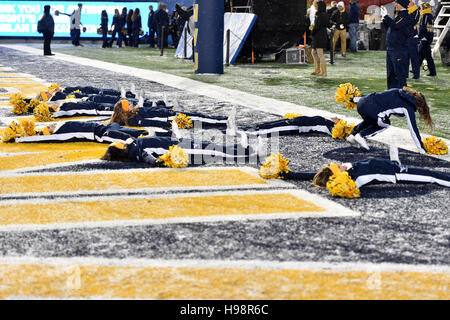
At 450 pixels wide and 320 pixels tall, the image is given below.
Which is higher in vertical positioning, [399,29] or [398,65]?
[399,29]

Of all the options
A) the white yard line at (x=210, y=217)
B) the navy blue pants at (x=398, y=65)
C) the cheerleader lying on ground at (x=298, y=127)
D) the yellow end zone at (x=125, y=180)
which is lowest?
the white yard line at (x=210, y=217)

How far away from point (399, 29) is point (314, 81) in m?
4.18

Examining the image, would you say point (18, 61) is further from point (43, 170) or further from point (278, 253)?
point (278, 253)

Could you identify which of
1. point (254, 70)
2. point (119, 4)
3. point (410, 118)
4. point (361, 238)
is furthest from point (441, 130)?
point (119, 4)

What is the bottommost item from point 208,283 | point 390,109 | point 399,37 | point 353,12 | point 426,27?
point 208,283

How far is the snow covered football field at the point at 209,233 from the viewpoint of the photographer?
11.2 feet

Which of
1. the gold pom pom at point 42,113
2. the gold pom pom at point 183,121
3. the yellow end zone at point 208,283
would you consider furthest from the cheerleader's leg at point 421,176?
the gold pom pom at point 42,113

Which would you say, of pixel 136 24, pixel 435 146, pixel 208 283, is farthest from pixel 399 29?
pixel 136 24

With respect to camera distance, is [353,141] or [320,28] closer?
[353,141]

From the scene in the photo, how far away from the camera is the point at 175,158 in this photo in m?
6.16

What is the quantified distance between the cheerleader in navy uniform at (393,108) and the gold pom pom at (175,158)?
6.35 feet

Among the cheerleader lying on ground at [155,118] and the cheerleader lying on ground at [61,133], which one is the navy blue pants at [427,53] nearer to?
the cheerleader lying on ground at [155,118]

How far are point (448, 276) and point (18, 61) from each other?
67.3ft

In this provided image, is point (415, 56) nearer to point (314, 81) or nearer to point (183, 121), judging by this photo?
point (314, 81)
